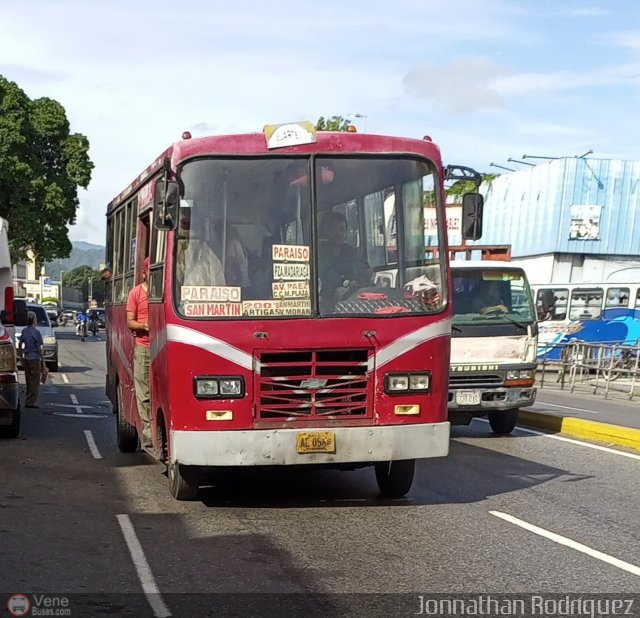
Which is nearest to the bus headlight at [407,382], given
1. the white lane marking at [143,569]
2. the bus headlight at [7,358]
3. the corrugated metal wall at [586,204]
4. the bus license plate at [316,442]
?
the bus license plate at [316,442]

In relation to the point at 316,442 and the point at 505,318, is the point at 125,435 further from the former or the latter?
the point at 505,318

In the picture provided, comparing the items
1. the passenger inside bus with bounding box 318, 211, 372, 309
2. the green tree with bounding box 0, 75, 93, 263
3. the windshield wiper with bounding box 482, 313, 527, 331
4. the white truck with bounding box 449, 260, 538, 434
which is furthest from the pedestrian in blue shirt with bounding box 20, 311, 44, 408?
the green tree with bounding box 0, 75, 93, 263

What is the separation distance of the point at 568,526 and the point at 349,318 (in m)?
2.33

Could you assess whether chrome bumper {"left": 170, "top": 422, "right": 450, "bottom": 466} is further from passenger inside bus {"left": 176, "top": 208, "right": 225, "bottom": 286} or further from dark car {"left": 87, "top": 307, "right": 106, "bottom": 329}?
dark car {"left": 87, "top": 307, "right": 106, "bottom": 329}

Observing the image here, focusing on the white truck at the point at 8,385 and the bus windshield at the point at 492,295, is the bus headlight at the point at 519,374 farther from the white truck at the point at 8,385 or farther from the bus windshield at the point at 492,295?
the white truck at the point at 8,385

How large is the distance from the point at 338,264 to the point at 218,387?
138cm

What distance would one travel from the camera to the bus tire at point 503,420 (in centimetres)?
1505

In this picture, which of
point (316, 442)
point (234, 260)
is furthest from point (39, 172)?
point (316, 442)

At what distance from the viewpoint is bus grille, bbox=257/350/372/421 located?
339 inches

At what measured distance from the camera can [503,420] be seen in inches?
597

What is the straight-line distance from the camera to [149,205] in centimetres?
1046

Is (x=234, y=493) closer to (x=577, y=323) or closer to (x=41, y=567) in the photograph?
(x=41, y=567)

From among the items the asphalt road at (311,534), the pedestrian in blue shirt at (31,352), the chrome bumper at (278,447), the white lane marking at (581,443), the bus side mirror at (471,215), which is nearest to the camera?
the asphalt road at (311,534)

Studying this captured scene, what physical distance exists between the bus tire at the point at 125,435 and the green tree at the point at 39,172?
38.8 metres
